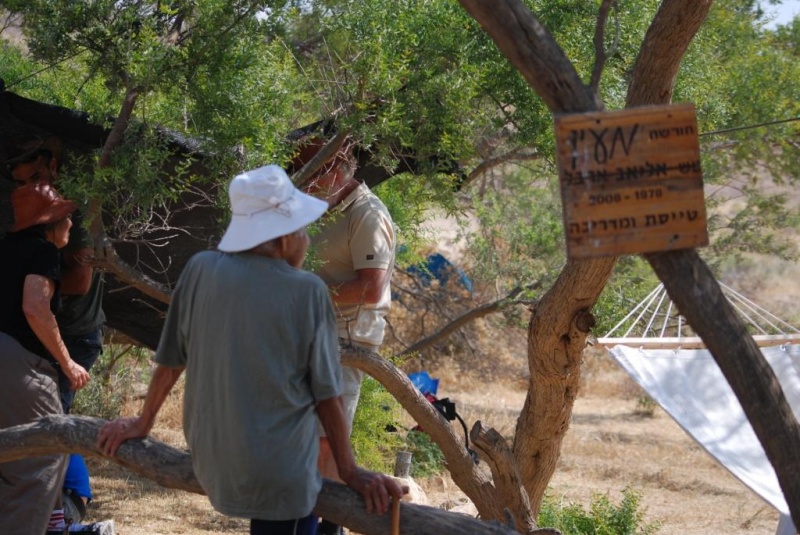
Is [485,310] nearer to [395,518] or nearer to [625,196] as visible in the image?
[395,518]

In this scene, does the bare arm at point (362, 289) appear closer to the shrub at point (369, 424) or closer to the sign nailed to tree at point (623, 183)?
the shrub at point (369, 424)

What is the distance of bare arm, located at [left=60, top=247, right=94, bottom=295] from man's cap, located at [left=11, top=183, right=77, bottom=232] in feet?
0.83

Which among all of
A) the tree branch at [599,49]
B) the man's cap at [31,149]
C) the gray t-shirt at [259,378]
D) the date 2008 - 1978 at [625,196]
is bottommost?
the gray t-shirt at [259,378]

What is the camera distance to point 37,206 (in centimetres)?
339

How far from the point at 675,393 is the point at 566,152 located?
260cm

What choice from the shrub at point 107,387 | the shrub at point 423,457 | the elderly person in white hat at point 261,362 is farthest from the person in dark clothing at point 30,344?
the shrub at point 423,457

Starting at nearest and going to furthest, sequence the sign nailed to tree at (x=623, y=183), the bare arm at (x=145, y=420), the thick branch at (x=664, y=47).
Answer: the sign nailed to tree at (x=623, y=183)
the bare arm at (x=145, y=420)
the thick branch at (x=664, y=47)

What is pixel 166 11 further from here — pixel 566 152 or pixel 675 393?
pixel 675 393

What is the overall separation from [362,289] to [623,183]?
1.53 m

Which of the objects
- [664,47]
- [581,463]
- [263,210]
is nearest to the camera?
[263,210]

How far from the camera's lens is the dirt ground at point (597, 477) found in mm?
5191

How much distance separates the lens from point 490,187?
29.2 ft

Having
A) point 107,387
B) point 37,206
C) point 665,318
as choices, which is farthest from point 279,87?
point 107,387

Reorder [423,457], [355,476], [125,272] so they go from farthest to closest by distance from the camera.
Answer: [423,457], [125,272], [355,476]
